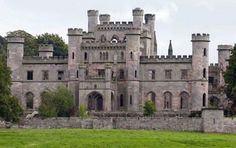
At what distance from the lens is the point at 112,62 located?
102m

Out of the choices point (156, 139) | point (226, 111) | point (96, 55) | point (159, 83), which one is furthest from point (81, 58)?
point (156, 139)

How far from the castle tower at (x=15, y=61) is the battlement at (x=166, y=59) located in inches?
487

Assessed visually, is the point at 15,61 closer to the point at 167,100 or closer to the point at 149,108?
the point at 167,100

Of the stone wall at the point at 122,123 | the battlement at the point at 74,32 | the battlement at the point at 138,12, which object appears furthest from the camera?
the battlement at the point at 138,12

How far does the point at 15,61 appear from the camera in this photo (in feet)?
344

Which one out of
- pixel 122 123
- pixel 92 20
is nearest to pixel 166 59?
pixel 92 20

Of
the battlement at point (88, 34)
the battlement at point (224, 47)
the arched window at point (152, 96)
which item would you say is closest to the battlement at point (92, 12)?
the battlement at point (88, 34)

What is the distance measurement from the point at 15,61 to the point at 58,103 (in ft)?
37.6

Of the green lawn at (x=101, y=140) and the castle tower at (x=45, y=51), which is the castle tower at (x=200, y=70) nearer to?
the castle tower at (x=45, y=51)

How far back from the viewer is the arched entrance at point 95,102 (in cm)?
10012

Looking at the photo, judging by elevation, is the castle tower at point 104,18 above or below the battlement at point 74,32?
above

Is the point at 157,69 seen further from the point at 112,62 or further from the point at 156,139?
the point at 156,139

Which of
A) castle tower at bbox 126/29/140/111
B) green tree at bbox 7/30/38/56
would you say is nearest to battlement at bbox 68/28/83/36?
castle tower at bbox 126/29/140/111

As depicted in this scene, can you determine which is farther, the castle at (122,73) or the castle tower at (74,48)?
the castle tower at (74,48)
